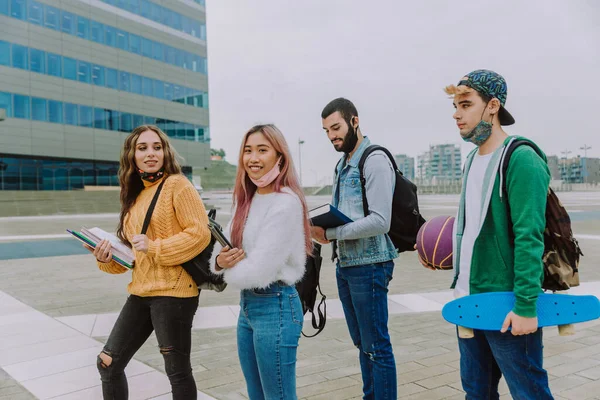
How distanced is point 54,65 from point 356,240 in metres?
48.5

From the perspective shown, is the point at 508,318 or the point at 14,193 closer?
the point at 508,318

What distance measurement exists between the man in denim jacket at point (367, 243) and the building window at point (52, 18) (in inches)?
1920

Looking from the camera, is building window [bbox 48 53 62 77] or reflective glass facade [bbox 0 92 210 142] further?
building window [bbox 48 53 62 77]

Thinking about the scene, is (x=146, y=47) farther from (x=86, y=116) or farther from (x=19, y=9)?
(x=19, y=9)

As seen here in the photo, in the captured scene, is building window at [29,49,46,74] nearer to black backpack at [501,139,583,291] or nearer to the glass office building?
the glass office building

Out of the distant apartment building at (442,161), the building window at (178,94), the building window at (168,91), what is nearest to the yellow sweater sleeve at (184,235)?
the building window at (168,91)

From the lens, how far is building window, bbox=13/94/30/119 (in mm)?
42344

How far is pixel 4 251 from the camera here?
13.5 meters

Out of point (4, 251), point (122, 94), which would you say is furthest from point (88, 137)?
point (4, 251)

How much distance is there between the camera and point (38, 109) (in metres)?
43.9

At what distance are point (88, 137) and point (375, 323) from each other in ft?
160

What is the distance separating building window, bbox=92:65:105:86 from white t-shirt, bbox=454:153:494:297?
50467 mm

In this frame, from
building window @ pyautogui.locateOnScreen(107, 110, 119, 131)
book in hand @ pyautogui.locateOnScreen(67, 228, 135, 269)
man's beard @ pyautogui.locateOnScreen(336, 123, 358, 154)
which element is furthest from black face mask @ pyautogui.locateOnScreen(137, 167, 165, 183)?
building window @ pyautogui.locateOnScreen(107, 110, 119, 131)

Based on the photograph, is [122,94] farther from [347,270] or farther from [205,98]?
[347,270]
